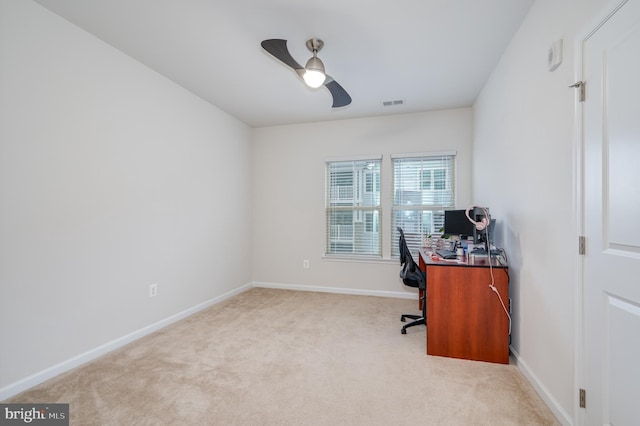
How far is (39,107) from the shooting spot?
1.97 metres

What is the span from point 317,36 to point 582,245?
2.32 metres

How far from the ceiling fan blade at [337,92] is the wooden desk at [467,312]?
5.64 ft

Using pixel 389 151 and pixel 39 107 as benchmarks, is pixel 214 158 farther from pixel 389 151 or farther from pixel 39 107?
pixel 389 151

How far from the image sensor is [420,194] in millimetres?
4016

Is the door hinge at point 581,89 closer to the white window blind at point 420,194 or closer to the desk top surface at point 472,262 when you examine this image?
the desk top surface at point 472,262

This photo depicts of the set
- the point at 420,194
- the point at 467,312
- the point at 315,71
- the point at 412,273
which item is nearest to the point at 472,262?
the point at 467,312

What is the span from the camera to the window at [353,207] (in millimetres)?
4227

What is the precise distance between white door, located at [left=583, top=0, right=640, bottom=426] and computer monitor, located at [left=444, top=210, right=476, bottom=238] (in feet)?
4.78

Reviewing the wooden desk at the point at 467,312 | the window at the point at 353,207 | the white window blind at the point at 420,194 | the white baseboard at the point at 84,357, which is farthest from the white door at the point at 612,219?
the white baseboard at the point at 84,357

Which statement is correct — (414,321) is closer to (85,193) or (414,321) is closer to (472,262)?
(472,262)

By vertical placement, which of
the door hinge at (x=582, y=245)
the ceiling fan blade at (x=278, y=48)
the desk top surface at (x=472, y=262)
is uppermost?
the ceiling fan blade at (x=278, y=48)

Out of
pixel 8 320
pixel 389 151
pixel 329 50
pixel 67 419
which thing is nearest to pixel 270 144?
pixel 389 151


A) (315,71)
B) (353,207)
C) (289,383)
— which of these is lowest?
(289,383)

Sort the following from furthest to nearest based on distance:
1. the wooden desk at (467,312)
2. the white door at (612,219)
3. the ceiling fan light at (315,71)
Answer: the wooden desk at (467,312) → the ceiling fan light at (315,71) → the white door at (612,219)
